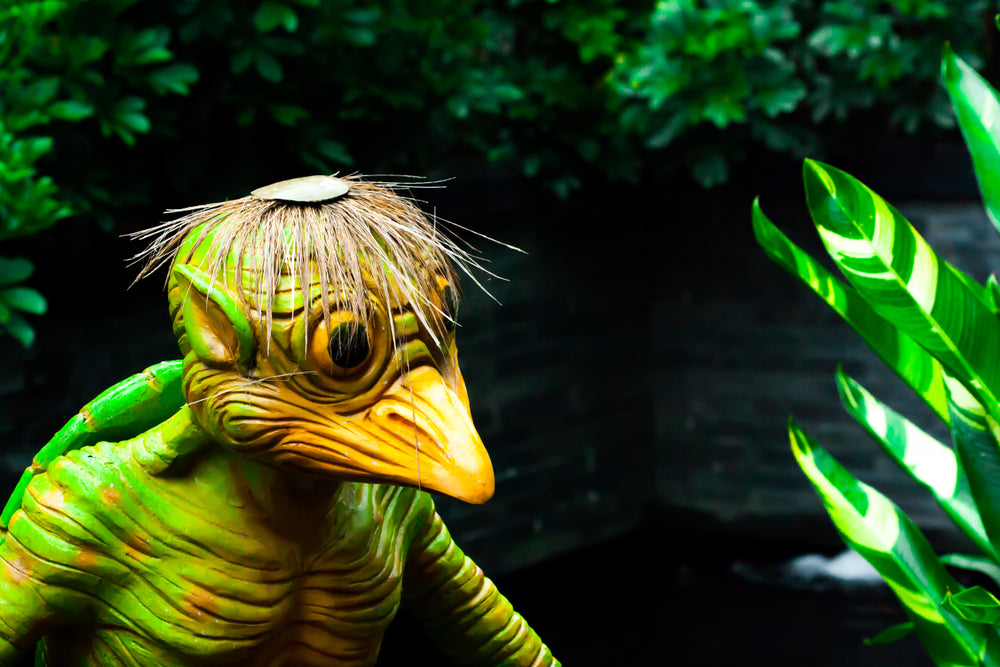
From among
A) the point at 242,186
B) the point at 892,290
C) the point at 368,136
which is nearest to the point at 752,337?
the point at 368,136

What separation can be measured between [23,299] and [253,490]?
46.2 inches

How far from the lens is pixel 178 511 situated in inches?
42.6

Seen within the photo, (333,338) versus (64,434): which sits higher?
(333,338)

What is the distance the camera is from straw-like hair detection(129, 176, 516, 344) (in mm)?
972

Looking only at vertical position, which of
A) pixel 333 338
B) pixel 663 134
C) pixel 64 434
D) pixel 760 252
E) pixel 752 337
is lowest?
pixel 752 337

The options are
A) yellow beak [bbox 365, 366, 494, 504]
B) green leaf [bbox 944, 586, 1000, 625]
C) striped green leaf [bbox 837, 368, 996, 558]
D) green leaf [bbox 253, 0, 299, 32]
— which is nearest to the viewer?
yellow beak [bbox 365, 366, 494, 504]

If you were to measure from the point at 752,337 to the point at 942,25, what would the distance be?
118 cm

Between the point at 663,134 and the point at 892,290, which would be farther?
the point at 663,134

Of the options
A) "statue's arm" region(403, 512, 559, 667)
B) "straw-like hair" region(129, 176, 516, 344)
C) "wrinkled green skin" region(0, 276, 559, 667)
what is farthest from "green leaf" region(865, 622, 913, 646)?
"straw-like hair" region(129, 176, 516, 344)

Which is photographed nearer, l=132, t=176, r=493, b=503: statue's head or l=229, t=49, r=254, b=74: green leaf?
l=132, t=176, r=493, b=503: statue's head

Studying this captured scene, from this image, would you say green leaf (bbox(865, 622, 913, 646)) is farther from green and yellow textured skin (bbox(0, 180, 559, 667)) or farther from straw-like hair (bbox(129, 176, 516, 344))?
straw-like hair (bbox(129, 176, 516, 344))

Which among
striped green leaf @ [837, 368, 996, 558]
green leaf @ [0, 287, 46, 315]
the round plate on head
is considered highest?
the round plate on head

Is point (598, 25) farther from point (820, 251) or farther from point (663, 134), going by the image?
point (820, 251)

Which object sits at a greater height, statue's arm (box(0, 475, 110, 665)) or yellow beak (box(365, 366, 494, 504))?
yellow beak (box(365, 366, 494, 504))
